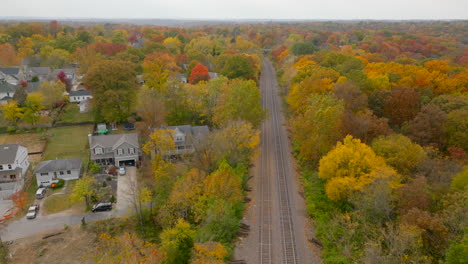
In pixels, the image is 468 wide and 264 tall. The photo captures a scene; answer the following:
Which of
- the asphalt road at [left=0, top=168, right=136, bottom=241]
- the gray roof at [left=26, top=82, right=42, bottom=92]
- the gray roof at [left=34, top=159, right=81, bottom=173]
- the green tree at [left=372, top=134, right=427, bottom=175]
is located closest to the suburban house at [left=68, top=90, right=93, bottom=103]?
the gray roof at [left=26, top=82, right=42, bottom=92]

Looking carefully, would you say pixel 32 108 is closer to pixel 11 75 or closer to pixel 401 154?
pixel 11 75

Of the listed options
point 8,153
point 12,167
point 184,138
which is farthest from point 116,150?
point 8,153

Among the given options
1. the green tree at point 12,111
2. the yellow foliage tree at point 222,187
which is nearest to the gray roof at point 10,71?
the green tree at point 12,111

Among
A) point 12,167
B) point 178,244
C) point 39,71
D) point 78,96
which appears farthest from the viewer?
point 39,71

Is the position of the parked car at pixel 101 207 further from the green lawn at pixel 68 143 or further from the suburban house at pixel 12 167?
the green lawn at pixel 68 143

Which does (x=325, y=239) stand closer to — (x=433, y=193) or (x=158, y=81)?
(x=433, y=193)

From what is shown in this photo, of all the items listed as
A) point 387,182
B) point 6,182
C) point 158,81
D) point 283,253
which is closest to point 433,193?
point 387,182

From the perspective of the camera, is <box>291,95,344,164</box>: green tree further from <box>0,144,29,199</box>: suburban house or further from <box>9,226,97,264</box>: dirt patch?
<box>0,144,29,199</box>: suburban house
